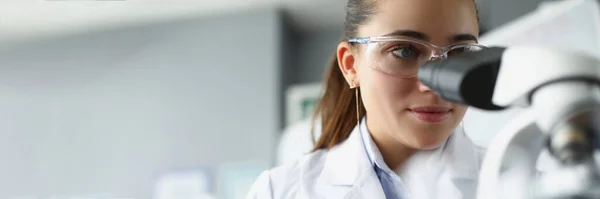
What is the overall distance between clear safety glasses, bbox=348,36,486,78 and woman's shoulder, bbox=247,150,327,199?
7.0 inches

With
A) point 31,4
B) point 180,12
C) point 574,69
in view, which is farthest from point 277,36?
point 574,69

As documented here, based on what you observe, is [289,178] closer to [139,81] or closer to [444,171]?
[444,171]

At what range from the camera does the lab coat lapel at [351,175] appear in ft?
1.63

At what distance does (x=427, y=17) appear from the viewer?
1.25ft

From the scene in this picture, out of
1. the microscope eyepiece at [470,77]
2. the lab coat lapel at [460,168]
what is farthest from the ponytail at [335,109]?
the microscope eyepiece at [470,77]

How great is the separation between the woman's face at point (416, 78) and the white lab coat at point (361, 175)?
0.10 feet

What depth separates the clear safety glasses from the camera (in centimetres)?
38

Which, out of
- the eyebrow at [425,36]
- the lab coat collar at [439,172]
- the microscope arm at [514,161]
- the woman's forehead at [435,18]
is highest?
the woman's forehead at [435,18]

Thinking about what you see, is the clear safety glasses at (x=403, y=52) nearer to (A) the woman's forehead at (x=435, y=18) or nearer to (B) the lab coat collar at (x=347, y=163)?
(A) the woman's forehead at (x=435, y=18)

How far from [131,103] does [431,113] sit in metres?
0.67

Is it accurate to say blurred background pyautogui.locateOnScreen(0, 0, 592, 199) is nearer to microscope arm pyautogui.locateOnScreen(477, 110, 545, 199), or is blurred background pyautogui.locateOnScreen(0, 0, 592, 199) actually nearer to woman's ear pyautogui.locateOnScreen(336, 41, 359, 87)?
woman's ear pyautogui.locateOnScreen(336, 41, 359, 87)

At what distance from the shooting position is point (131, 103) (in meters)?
0.97

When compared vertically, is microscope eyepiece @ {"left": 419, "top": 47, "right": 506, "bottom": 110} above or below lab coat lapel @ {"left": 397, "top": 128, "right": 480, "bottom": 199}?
above

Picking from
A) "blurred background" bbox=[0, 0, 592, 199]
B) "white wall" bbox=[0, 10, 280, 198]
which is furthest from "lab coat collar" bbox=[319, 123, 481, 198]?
"white wall" bbox=[0, 10, 280, 198]
